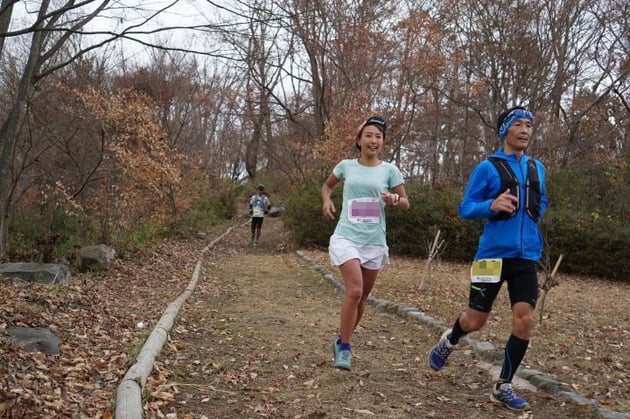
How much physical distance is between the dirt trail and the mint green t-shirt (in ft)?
3.50

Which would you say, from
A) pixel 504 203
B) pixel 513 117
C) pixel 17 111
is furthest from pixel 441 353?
pixel 17 111

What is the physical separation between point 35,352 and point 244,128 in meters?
30.0

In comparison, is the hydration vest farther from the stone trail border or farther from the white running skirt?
the stone trail border

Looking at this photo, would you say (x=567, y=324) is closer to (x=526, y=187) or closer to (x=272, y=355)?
(x=272, y=355)

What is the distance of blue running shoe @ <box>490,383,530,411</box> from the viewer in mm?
3486

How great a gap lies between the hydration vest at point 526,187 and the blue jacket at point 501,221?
0.02 metres

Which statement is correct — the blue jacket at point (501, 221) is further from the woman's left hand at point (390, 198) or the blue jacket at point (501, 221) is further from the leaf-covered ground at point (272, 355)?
the leaf-covered ground at point (272, 355)

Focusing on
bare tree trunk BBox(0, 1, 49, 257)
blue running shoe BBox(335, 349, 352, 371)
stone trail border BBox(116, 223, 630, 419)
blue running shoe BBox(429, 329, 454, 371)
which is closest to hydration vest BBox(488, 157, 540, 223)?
blue running shoe BBox(429, 329, 454, 371)

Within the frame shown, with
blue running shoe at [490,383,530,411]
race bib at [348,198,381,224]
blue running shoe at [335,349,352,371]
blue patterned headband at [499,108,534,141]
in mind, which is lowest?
blue running shoe at [335,349,352,371]

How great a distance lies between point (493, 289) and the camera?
3541 mm

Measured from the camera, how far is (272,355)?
4953 mm

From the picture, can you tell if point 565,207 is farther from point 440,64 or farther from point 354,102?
point 354,102

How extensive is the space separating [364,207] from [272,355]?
1.62 m

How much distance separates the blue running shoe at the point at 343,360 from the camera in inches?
171
